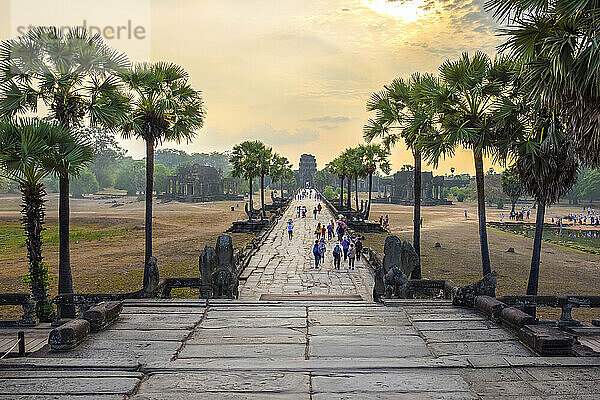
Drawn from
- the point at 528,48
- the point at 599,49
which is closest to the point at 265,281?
the point at 528,48

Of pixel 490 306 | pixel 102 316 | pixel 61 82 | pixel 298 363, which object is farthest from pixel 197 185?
pixel 298 363

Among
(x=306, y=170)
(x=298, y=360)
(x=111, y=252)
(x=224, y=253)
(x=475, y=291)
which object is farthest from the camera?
(x=306, y=170)

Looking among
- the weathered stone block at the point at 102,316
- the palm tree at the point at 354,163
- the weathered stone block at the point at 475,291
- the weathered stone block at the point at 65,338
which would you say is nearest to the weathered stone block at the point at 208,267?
the weathered stone block at the point at 102,316

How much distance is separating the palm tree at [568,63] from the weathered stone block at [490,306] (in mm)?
2317

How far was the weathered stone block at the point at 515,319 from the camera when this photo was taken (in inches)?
224

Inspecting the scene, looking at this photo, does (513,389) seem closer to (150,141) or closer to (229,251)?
(229,251)

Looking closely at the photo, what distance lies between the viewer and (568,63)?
5629 millimetres

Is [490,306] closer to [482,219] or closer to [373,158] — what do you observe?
[482,219]

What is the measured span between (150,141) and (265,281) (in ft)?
19.1

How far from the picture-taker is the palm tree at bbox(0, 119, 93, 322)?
9297mm

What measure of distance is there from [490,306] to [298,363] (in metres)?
3.26

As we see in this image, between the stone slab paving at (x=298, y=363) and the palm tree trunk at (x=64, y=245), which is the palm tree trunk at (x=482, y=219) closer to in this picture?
the stone slab paving at (x=298, y=363)

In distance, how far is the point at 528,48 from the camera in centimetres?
659

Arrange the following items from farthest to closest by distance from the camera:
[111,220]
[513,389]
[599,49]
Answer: [111,220] → [599,49] → [513,389]
